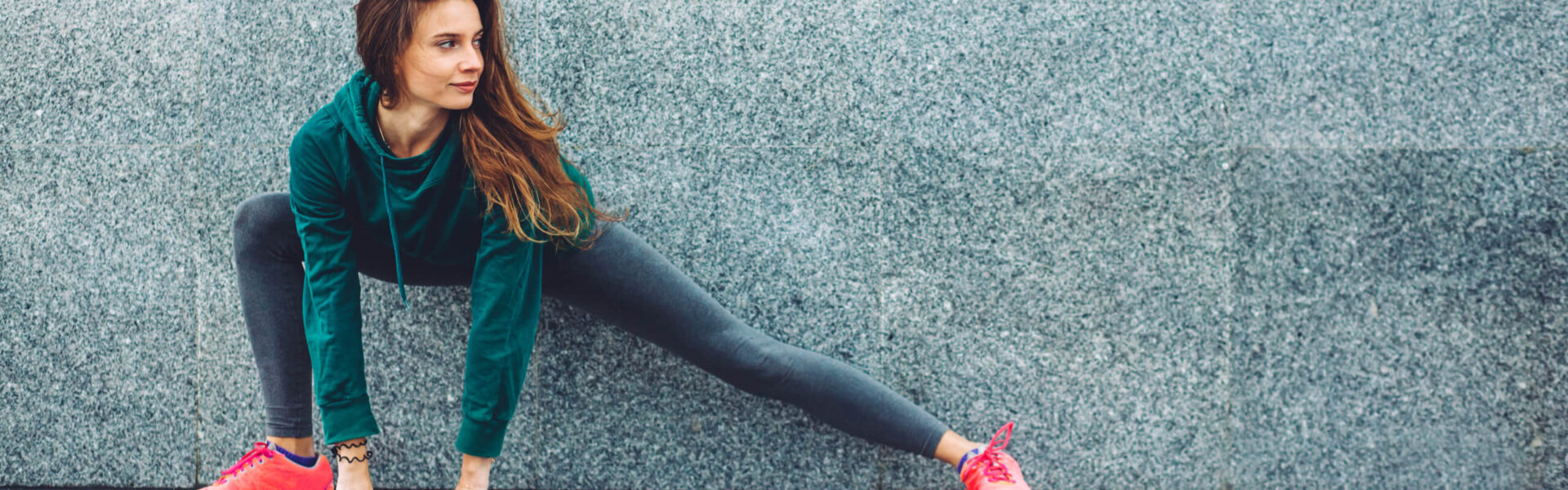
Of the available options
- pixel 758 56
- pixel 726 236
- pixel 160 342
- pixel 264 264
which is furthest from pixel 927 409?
pixel 160 342

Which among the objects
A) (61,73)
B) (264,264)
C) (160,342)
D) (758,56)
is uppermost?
(758,56)

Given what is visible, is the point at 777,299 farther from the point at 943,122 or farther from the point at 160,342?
the point at 160,342

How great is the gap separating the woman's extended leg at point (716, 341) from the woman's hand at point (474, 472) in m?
0.56

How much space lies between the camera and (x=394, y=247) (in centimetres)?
261

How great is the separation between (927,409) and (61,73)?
334 centimetres

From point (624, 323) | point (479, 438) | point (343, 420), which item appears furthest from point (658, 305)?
point (343, 420)

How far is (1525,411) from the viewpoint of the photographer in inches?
127

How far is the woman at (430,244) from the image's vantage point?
247cm

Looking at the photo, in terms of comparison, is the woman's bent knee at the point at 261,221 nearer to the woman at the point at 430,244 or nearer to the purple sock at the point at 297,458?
the woman at the point at 430,244

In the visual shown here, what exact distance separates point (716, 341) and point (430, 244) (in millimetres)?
868

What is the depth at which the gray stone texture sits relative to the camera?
10.6 ft

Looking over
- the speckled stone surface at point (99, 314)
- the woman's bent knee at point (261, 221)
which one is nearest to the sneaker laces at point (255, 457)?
the woman's bent knee at point (261, 221)

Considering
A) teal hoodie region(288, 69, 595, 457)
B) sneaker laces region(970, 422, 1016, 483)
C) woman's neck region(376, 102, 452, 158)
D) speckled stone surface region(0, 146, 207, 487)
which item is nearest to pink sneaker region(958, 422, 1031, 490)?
sneaker laces region(970, 422, 1016, 483)

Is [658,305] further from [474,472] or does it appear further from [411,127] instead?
[411,127]
